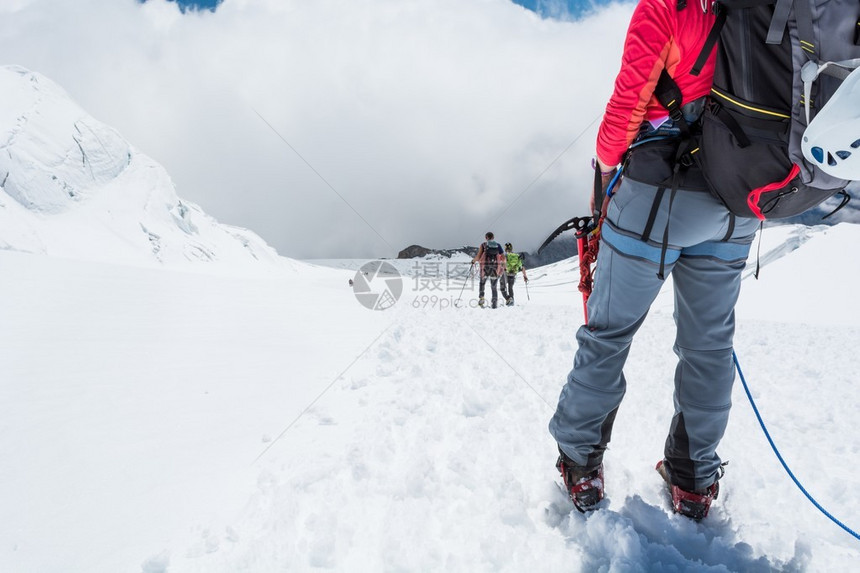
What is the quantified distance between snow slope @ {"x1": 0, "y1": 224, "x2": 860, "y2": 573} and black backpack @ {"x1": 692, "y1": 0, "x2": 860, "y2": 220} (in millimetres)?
1282

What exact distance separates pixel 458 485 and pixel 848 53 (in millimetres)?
2059

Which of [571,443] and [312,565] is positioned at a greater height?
[571,443]

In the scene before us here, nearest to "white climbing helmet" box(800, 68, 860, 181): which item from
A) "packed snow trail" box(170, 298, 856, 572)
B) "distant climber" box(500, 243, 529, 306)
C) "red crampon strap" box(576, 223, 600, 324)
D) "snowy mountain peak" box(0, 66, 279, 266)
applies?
"red crampon strap" box(576, 223, 600, 324)

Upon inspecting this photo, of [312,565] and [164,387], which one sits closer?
[312,565]

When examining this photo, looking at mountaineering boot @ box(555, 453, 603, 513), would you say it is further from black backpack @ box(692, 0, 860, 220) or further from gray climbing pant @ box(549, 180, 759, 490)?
black backpack @ box(692, 0, 860, 220)

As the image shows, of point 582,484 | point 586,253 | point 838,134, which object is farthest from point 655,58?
point 582,484

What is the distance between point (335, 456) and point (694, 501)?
5.81ft

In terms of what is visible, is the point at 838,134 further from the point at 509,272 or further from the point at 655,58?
the point at 509,272

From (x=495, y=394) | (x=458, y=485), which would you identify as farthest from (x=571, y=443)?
(x=495, y=394)

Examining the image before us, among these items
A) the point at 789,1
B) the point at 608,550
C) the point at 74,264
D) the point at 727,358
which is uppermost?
the point at 789,1

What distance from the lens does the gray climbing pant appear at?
5.34 ft

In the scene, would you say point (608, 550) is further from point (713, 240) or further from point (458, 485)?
point (713, 240)

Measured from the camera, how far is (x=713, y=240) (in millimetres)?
1661

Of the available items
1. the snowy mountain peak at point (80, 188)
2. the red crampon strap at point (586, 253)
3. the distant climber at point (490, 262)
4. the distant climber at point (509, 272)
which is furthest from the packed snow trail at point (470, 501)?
the snowy mountain peak at point (80, 188)
